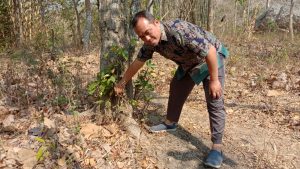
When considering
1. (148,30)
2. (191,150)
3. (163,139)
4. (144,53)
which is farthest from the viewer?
(163,139)

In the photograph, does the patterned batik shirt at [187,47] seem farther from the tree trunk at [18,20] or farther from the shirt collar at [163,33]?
the tree trunk at [18,20]

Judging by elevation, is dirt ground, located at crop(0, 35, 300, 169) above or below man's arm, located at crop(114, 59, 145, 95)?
below

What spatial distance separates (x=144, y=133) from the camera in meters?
3.43

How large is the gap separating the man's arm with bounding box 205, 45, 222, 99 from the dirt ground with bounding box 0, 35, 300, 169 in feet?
2.33

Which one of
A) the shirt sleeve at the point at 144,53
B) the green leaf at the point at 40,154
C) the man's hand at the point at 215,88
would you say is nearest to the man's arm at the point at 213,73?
the man's hand at the point at 215,88

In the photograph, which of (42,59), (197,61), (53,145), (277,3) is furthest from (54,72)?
(277,3)

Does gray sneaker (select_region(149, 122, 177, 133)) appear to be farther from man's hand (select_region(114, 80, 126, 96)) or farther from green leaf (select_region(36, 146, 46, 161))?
green leaf (select_region(36, 146, 46, 161))

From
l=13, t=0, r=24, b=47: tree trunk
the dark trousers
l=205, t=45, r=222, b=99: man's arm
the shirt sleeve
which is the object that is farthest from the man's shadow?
l=13, t=0, r=24, b=47: tree trunk

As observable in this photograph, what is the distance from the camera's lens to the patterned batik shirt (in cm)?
266

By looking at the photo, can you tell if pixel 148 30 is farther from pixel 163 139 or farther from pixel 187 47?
pixel 163 139

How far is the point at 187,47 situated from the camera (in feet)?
8.92

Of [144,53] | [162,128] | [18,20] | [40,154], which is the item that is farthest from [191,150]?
[18,20]

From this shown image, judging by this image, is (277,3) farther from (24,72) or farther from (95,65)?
(24,72)

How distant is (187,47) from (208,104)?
2.11 feet
